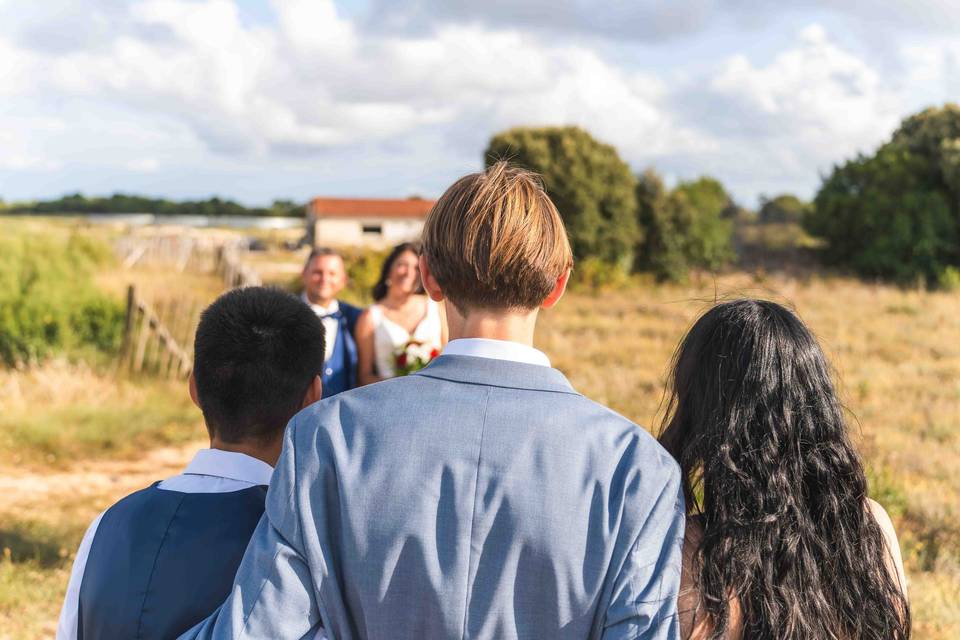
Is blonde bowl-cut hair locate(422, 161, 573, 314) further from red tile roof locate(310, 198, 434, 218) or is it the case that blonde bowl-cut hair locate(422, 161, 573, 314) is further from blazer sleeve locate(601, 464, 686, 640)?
red tile roof locate(310, 198, 434, 218)

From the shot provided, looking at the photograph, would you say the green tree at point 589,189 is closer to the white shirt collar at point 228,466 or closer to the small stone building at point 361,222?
the small stone building at point 361,222

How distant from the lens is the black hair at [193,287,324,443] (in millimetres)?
2090

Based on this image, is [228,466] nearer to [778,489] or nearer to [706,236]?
[778,489]

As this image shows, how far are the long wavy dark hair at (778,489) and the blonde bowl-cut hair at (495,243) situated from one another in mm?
Answer: 582

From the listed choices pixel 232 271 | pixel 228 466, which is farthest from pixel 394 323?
pixel 232 271

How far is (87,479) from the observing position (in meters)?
7.91

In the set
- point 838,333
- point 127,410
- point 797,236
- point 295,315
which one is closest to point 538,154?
point 797,236

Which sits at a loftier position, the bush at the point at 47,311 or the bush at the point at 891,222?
the bush at the point at 891,222

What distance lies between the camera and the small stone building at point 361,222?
41906 mm

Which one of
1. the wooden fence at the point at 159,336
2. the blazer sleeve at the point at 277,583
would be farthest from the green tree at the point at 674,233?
the blazer sleeve at the point at 277,583

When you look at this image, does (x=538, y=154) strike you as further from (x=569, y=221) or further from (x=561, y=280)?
(x=561, y=280)

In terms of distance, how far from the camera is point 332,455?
1585 millimetres

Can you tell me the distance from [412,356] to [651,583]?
3.80m

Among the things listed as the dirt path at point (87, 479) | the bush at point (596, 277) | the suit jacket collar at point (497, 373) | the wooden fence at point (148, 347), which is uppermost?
the suit jacket collar at point (497, 373)
